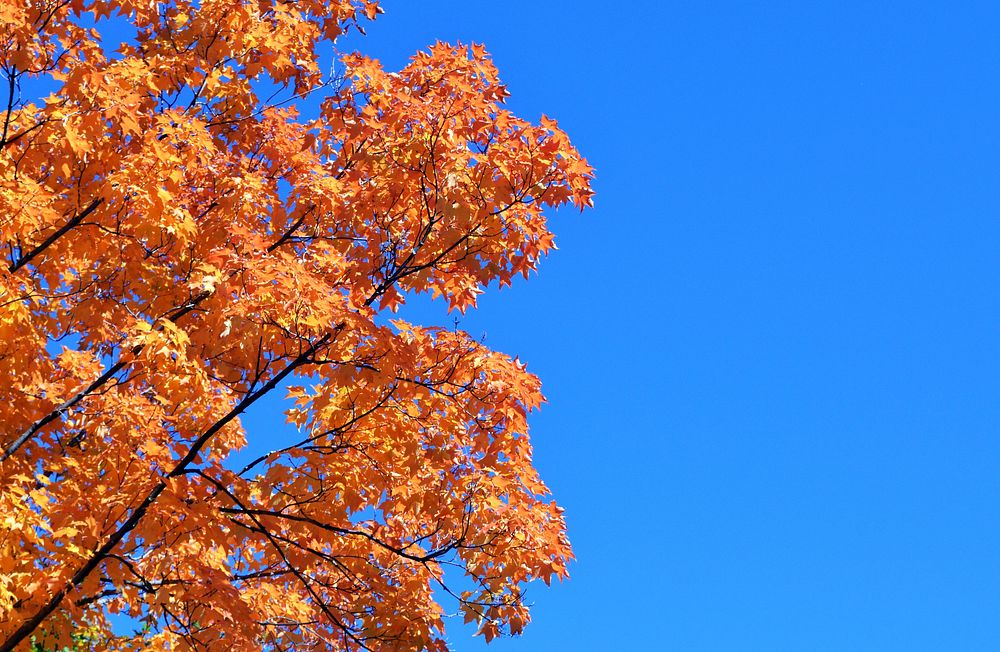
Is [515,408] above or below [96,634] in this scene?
above

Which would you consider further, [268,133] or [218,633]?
[268,133]

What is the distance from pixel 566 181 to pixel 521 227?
1.88 ft

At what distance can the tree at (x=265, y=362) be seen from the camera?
26.5ft

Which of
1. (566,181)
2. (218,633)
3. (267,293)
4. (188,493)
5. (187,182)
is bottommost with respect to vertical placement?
(218,633)

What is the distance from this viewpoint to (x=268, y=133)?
10672 mm

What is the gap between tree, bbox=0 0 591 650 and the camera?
8.09 metres

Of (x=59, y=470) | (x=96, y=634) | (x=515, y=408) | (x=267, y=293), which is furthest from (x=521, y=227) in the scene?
(x=96, y=634)

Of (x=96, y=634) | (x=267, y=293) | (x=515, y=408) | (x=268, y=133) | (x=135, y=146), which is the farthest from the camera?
(x=96, y=634)

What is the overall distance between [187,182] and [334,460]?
328cm

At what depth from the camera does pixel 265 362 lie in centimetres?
883

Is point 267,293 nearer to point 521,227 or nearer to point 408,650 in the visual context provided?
point 521,227

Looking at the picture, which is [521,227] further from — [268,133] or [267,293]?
[268,133]

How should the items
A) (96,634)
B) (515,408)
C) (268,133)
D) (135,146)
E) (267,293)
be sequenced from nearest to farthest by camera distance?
(267,293)
(515,408)
(135,146)
(268,133)
(96,634)

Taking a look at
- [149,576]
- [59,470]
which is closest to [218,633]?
[149,576]
